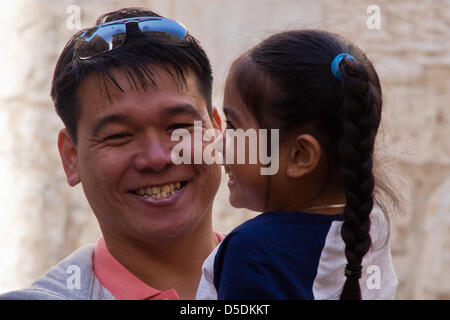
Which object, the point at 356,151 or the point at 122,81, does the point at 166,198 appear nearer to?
the point at 122,81

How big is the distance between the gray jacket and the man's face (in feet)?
0.56

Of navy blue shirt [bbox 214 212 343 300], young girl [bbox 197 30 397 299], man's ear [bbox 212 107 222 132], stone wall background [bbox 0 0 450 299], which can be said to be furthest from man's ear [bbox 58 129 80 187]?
stone wall background [bbox 0 0 450 299]

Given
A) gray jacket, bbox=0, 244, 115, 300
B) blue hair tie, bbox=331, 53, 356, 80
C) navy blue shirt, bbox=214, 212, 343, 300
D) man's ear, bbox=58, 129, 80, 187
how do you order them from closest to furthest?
1. navy blue shirt, bbox=214, 212, 343, 300
2. blue hair tie, bbox=331, 53, 356, 80
3. gray jacket, bbox=0, 244, 115, 300
4. man's ear, bbox=58, 129, 80, 187

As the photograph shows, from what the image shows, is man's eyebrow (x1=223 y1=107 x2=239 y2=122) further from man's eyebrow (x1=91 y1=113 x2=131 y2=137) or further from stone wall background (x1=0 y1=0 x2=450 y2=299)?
stone wall background (x1=0 y1=0 x2=450 y2=299)

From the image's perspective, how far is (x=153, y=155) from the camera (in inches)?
82.4

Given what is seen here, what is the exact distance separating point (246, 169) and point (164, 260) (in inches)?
20.1

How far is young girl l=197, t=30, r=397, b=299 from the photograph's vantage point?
1677mm

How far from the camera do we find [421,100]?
14.2ft

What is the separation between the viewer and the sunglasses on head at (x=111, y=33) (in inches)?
86.8

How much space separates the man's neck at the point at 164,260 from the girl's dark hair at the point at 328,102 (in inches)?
23.0

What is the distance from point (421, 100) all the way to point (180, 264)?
2532 millimetres

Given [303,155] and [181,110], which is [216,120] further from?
[303,155]
